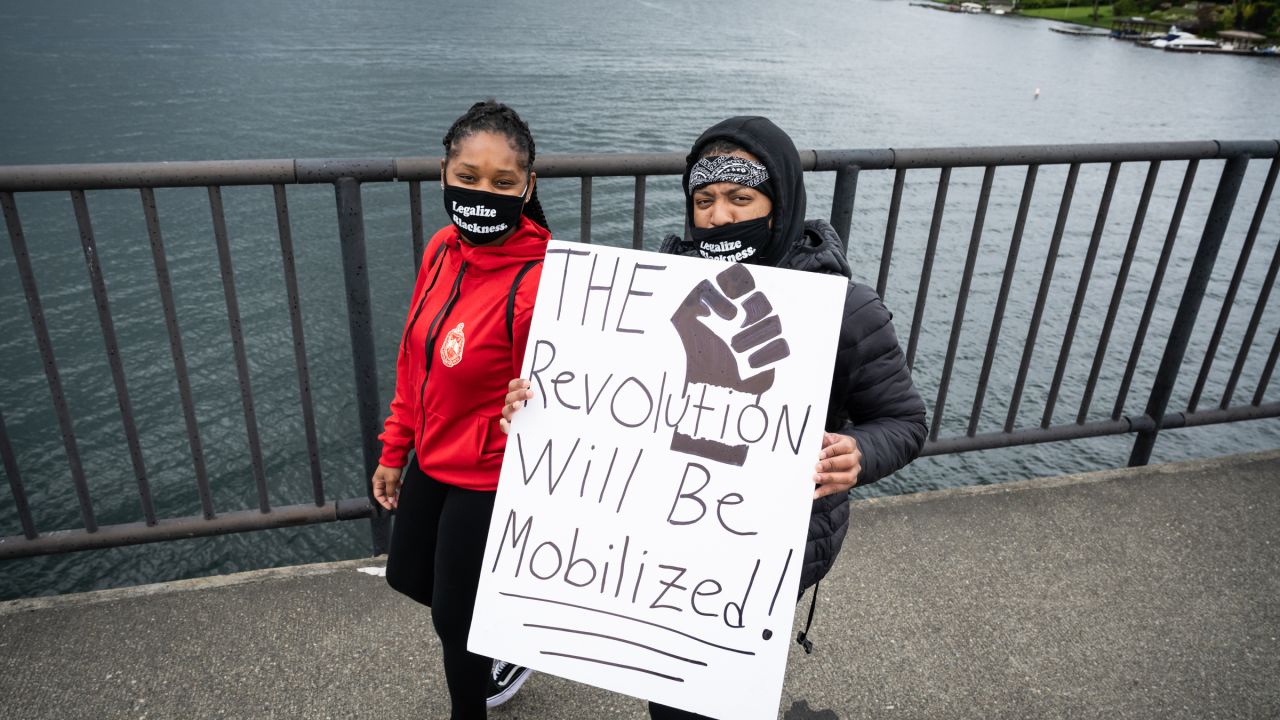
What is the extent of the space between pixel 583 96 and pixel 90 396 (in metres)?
16.2

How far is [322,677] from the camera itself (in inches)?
101

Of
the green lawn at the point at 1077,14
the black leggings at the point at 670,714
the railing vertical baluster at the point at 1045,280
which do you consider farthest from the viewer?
the green lawn at the point at 1077,14

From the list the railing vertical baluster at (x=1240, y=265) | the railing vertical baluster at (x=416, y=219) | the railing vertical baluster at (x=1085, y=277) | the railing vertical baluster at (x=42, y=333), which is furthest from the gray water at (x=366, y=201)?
the railing vertical baluster at (x=416, y=219)

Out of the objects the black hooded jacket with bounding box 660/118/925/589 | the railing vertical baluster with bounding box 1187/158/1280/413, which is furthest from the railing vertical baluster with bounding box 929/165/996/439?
the black hooded jacket with bounding box 660/118/925/589

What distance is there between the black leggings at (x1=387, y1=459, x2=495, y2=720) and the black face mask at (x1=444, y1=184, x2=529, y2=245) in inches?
25.2

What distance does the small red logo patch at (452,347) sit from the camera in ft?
6.47

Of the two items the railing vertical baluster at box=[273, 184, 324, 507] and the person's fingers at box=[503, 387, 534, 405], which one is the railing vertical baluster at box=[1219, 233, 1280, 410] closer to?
the person's fingers at box=[503, 387, 534, 405]

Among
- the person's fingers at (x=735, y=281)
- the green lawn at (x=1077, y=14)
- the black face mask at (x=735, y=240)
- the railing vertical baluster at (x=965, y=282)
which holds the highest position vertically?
the black face mask at (x=735, y=240)

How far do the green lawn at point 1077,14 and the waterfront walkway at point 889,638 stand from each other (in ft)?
295

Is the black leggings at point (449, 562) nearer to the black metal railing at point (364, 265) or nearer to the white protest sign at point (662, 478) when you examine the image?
the white protest sign at point (662, 478)

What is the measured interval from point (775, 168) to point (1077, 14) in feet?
338

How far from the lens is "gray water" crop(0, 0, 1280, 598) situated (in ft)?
21.5

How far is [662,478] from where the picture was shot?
1685 mm

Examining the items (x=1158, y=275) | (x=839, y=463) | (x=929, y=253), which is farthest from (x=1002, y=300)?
(x=839, y=463)
